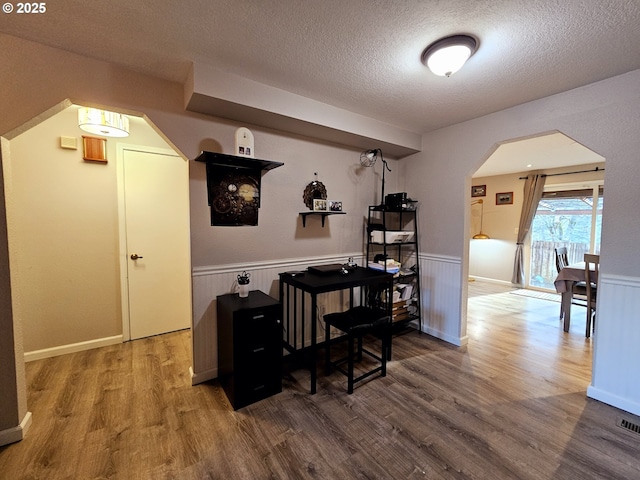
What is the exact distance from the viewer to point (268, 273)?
2.62m

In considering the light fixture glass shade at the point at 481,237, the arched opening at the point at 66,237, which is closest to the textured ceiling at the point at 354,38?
the arched opening at the point at 66,237

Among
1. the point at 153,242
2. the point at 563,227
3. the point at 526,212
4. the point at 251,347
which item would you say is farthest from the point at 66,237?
the point at 563,227

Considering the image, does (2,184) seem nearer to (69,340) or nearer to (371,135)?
(69,340)

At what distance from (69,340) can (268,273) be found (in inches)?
84.5

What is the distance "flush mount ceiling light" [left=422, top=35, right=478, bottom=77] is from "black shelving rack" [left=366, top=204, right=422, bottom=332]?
162 cm

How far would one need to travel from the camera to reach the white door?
9.80 feet

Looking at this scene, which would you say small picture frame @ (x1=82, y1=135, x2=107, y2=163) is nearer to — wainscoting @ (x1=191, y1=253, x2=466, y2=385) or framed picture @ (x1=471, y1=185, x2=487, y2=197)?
wainscoting @ (x1=191, y1=253, x2=466, y2=385)

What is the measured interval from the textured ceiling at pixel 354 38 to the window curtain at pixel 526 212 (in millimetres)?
4105

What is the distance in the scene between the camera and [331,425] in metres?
1.82

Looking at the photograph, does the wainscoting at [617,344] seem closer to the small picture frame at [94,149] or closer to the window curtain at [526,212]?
the window curtain at [526,212]

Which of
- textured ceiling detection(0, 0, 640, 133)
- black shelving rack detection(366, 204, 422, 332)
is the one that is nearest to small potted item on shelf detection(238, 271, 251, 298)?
black shelving rack detection(366, 204, 422, 332)

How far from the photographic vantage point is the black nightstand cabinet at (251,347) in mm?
1974

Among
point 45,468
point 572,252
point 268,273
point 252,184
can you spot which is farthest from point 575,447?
point 572,252

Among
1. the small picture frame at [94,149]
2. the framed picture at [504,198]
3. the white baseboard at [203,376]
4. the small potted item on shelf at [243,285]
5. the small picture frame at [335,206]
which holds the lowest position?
the white baseboard at [203,376]
